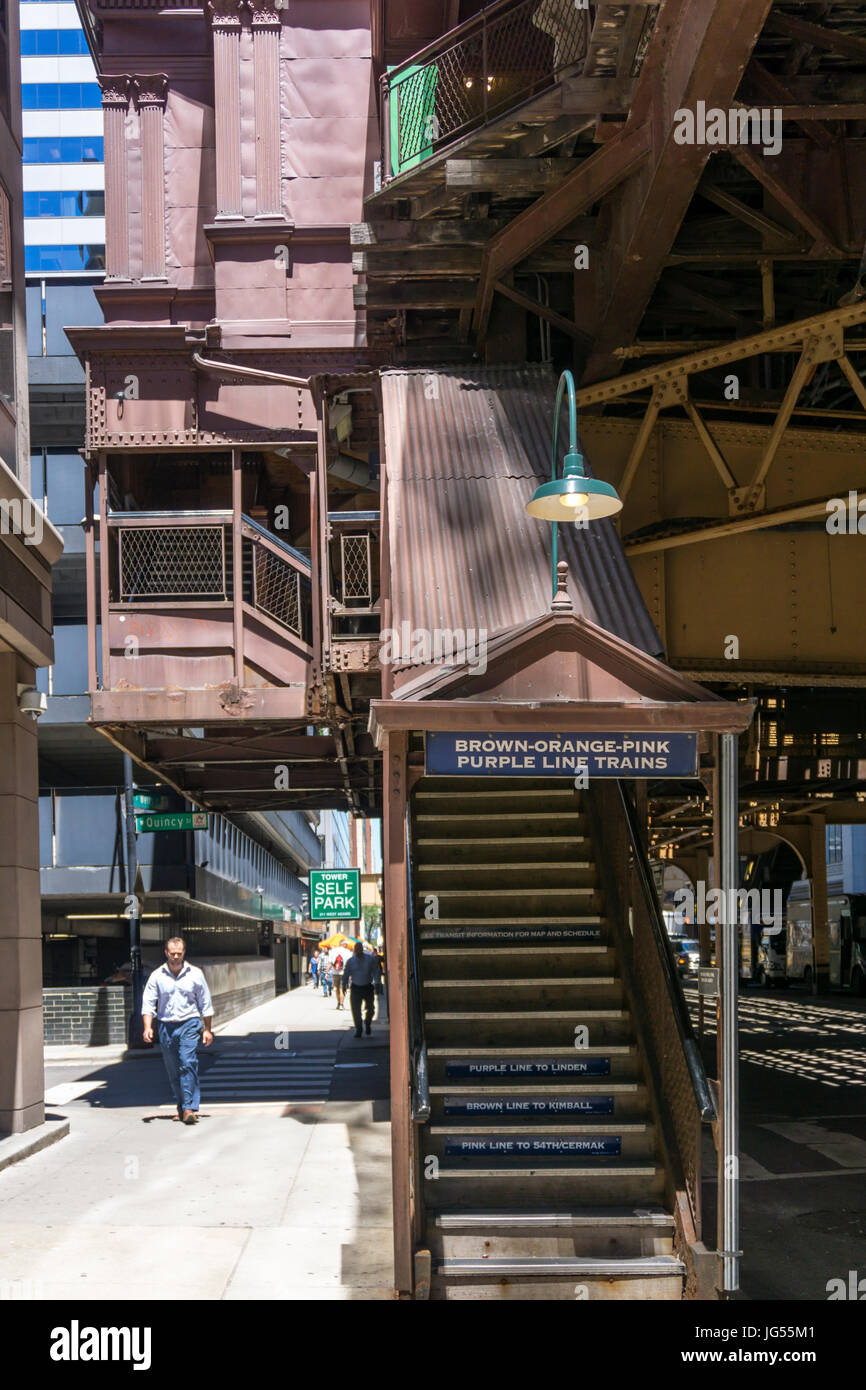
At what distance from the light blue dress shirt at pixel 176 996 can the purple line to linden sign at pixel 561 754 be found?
7.56m

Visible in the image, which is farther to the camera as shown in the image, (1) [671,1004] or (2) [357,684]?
(2) [357,684]

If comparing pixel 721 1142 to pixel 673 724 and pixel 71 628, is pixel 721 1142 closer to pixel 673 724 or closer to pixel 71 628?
pixel 673 724

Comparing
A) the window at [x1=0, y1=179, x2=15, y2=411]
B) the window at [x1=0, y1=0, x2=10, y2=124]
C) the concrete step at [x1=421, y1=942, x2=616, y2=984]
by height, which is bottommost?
the concrete step at [x1=421, y1=942, x2=616, y2=984]

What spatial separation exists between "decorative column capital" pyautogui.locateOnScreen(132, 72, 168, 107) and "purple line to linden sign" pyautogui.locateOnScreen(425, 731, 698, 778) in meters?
13.2

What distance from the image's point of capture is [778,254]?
35.8ft

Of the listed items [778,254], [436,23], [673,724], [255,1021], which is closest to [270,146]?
[436,23]

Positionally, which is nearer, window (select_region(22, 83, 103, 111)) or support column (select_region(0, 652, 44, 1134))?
support column (select_region(0, 652, 44, 1134))

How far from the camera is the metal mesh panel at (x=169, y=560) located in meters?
15.6

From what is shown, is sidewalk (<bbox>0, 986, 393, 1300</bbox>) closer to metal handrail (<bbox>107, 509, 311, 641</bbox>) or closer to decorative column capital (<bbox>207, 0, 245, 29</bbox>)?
metal handrail (<bbox>107, 509, 311, 641</bbox>)

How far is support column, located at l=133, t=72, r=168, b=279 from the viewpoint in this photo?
17094mm

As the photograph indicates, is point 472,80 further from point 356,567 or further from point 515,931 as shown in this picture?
point 515,931

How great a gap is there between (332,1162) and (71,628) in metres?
17.9

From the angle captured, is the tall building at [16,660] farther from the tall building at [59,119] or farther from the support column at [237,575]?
the tall building at [59,119]

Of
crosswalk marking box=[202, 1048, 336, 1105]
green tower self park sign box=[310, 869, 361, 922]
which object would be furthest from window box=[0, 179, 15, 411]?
green tower self park sign box=[310, 869, 361, 922]
